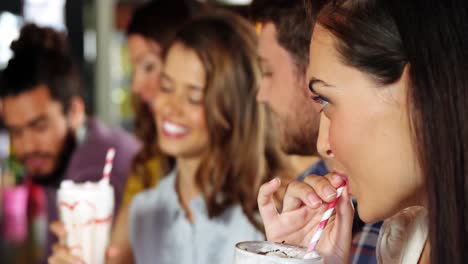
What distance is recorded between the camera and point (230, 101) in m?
2.64

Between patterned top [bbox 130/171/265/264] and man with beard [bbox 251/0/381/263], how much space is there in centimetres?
50

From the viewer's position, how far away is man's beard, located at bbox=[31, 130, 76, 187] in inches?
162

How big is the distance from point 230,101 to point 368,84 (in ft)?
4.51

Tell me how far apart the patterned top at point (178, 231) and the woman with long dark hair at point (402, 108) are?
1.16 m

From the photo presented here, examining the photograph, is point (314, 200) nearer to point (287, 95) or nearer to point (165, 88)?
point (287, 95)

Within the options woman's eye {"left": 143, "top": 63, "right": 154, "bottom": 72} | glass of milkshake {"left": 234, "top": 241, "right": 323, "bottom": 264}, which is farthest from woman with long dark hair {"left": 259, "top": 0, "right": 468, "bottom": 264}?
woman's eye {"left": 143, "top": 63, "right": 154, "bottom": 72}

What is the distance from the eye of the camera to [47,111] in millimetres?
4090

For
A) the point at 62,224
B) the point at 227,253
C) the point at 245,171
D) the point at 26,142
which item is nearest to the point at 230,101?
the point at 245,171

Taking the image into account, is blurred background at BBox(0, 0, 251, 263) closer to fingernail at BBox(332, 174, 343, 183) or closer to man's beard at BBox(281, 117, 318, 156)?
man's beard at BBox(281, 117, 318, 156)

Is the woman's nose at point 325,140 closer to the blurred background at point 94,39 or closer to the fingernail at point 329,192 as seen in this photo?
the fingernail at point 329,192

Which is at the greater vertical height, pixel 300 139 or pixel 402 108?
pixel 402 108

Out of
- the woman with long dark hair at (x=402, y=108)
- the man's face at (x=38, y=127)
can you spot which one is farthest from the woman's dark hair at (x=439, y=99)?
the man's face at (x=38, y=127)

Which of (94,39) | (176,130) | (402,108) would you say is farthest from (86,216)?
(94,39)

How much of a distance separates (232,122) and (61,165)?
70.2 inches
